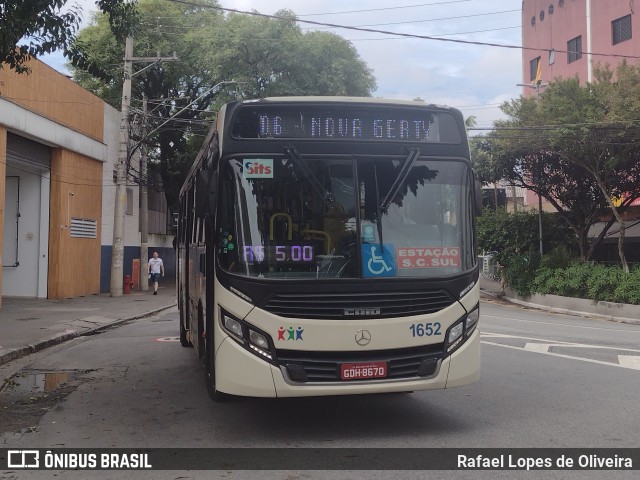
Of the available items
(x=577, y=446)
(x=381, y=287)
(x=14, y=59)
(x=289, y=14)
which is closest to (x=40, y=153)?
(x=14, y=59)

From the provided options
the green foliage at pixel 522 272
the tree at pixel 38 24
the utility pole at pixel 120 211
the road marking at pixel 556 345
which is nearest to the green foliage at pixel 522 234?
the green foliage at pixel 522 272

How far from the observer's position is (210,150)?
706 centimetres

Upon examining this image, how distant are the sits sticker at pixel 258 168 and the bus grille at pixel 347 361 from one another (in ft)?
5.27

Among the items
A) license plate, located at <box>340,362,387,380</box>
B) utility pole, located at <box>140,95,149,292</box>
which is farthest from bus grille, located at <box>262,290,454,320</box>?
utility pole, located at <box>140,95,149,292</box>

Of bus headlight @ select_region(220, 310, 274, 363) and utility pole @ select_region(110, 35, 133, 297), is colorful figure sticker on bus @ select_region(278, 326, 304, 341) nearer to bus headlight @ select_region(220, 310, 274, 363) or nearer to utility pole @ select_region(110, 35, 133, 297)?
bus headlight @ select_region(220, 310, 274, 363)

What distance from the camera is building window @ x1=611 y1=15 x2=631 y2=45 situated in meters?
32.8

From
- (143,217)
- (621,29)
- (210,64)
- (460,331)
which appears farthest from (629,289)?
(210,64)

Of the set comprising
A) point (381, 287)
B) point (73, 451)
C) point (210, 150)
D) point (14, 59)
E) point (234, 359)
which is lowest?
point (73, 451)

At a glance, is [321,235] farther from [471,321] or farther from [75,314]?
[75,314]

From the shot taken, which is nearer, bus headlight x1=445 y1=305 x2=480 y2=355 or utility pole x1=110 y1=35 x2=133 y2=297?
bus headlight x1=445 y1=305 x2=480 y2=355

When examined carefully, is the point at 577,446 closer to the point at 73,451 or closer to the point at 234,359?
the point at 234,359

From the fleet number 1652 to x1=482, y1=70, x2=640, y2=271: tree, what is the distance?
59.8 feet

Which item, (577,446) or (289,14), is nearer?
(577,446)

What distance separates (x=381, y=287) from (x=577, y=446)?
2.11m
